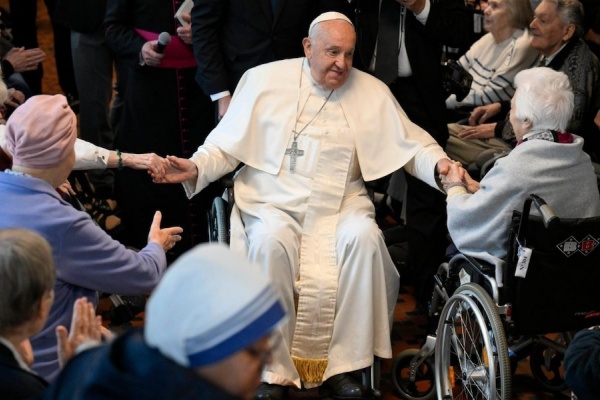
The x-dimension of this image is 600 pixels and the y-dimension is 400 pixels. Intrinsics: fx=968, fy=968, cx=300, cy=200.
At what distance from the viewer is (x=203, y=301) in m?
1.61

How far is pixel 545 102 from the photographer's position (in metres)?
3.48

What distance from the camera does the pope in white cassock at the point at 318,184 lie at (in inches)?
147

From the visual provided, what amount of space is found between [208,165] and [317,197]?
469 millimetres

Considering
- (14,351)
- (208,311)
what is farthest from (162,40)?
(208,311)

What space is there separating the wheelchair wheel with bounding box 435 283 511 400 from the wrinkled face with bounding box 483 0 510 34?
1.93 metres

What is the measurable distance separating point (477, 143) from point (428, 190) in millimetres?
428

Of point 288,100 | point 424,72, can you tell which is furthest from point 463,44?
point 288,100

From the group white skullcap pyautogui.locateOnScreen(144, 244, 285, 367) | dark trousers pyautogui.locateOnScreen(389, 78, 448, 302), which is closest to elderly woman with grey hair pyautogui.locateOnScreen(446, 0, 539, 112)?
dark trousers pyautogui.locateOnScreen(389, 78, 448, 302)

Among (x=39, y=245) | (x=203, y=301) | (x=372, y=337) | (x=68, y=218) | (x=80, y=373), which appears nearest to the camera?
(x=203, y=301)

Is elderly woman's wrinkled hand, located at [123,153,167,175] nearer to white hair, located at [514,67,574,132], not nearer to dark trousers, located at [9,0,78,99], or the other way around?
white hair, located at [514,67,574,132]

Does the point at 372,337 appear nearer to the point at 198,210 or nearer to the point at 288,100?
the point at 288,100

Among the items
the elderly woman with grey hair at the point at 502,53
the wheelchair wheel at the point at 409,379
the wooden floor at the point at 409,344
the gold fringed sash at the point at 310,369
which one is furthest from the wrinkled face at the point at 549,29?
the gold fringed sash at the point at 310,369

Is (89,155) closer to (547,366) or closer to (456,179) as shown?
(456,179)

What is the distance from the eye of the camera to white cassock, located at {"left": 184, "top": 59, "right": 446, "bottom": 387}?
3.74 m
